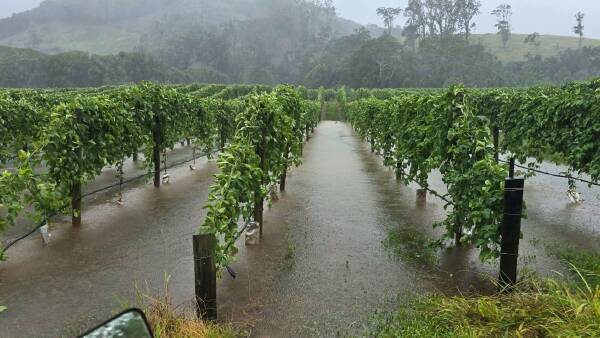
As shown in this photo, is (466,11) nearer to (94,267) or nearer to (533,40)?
(533,40)

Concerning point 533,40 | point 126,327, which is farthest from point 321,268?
point 533,40

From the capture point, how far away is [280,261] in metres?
6.92

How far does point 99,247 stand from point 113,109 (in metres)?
3.19

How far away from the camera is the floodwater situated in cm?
523

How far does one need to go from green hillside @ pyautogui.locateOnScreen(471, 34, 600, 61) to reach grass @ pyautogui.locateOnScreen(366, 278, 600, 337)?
114 m

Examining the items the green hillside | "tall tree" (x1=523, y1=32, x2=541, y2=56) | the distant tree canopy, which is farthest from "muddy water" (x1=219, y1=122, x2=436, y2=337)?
"tall tree" (x1=523, y1=32, x2=541, y2=56)

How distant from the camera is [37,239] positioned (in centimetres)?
781

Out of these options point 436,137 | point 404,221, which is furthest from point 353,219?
point 436,137

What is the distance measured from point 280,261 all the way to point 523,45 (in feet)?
446

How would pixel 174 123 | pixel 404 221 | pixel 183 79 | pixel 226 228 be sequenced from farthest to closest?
pixel 183 79 < pixel 174 123 < pixel 404 221 < pixel 226 228

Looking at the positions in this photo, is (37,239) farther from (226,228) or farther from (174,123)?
(174,123)

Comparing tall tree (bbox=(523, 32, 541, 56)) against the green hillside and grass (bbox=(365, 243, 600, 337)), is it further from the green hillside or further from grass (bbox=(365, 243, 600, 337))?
grass (bbox=(365, 243, 600, 337))

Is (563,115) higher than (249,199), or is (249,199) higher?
(563,115)

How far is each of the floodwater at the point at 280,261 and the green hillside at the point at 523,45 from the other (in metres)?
110
